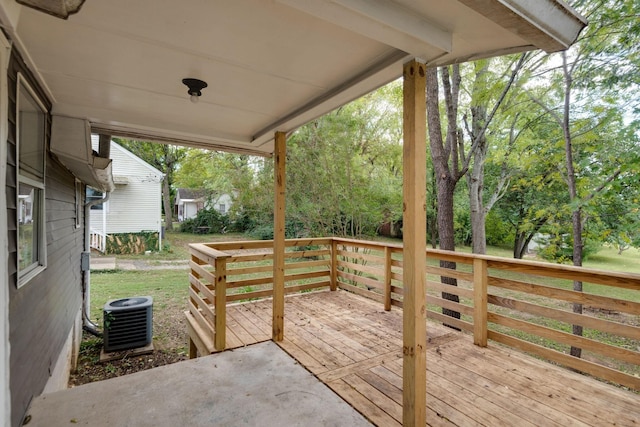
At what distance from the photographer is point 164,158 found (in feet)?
62.0

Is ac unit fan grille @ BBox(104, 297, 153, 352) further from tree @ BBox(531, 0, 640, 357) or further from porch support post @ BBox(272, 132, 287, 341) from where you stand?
tree @ BBox(531, 0, 640, 357)

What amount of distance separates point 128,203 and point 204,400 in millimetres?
11893

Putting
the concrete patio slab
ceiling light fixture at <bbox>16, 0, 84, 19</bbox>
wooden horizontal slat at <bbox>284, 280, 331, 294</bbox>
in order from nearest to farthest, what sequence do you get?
ceiling light fixture at <bbox>16, 0, 84, 19</bbox> < the concrete patio slab < wooden horizontal slat at <bbox>284, 280, 331, 294</bbox>

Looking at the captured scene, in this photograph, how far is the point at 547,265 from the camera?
2.71 m

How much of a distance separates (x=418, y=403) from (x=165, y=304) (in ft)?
20.6

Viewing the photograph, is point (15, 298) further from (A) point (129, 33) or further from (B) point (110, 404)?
(A) point (129, 33)

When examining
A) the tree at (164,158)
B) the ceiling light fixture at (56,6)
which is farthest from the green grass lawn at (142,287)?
the tree at (164,158)

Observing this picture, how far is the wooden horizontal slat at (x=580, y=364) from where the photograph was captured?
2.27 meters

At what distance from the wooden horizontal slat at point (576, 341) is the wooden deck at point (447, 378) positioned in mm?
238

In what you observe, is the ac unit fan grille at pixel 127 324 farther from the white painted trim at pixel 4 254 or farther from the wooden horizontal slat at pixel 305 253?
the white painted trim at pixel 4 254

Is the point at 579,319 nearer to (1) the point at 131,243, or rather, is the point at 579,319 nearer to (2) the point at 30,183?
(2) the point at 30,183

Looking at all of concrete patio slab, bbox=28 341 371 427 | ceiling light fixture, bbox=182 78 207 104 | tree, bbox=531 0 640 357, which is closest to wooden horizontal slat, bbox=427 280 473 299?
tree, bbox=531 0 640 357

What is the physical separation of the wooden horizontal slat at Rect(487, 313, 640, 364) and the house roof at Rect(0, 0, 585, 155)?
2289 mm

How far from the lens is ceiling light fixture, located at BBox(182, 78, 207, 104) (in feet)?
7.22
